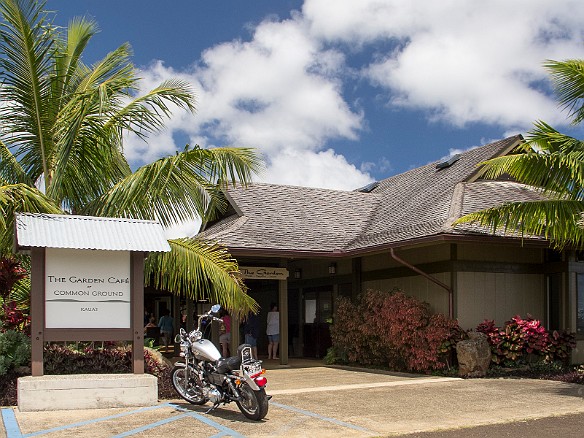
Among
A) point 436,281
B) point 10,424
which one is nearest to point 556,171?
point 436,281

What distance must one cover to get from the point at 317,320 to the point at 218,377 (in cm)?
1052

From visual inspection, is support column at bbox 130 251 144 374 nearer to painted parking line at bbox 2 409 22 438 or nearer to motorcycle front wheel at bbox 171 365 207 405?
motorcycle front wheel at bbox 171 365 207 405

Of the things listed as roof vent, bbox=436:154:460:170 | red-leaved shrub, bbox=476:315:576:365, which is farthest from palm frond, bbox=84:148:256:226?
roof vent, bbox=436:154:460:170

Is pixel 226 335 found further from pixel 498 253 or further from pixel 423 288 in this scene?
pixel 498 253

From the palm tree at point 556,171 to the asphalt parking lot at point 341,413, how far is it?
268cm

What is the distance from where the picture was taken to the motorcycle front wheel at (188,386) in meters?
10.0

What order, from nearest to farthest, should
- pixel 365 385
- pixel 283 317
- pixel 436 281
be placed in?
pixel 365 385, pixel 436 281, pixel 283 317

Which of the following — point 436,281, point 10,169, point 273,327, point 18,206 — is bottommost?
point 273,327

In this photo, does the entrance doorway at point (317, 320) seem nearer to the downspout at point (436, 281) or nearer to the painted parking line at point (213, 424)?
the downspout at point (436, 281)

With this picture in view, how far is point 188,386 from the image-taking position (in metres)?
10.1

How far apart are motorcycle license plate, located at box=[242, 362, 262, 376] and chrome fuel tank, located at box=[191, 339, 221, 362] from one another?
744 millimetres

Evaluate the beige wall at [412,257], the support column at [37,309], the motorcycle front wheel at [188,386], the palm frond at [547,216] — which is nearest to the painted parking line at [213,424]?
A: the motorcycle front wheel at [188,386]

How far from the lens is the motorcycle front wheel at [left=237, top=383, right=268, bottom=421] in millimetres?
8805

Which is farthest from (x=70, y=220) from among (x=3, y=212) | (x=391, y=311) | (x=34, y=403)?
(x=391, y=311)
